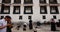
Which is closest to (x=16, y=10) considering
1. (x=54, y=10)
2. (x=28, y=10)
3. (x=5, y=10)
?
(x=5, y=10)

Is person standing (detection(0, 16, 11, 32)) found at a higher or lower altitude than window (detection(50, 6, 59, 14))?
lower

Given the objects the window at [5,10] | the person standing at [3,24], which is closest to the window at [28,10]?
the window at [5,10]

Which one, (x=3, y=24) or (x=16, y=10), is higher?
(x=16, y=10)

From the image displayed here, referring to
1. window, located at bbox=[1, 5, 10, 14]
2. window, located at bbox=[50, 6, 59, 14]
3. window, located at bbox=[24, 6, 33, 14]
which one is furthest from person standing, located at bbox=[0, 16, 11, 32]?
window, located at bbox=[50, 6, 59, 14]

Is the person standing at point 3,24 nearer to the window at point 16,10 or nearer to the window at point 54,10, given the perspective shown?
the window at point 16,10

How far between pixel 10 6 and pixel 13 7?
1.87 feet

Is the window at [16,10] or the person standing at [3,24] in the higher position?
the window at [16,10]

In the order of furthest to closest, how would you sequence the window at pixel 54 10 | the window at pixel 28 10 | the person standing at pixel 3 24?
the window at pixel 28 10
the window at pixel 54 10
the person standing at pixel 3 24

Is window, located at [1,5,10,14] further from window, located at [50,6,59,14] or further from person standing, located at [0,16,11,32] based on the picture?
person standing, located at [0,16,11,32]

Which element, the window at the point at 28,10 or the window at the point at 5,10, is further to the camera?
the window at the point at 5,10

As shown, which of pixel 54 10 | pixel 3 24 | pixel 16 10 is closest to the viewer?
pixel 3 24

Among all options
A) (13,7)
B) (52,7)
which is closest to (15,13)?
(13,7)

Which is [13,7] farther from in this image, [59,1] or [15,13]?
[59,1]

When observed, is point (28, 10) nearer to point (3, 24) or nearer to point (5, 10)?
point (5, 10)
